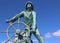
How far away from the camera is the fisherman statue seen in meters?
18.8

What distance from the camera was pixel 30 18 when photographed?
63.0 feet

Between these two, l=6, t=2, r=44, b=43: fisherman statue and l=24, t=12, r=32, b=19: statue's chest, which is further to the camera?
l=24, t=12, r=32, b=19: statue's chest

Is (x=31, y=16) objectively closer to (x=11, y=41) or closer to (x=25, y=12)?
(x=25, y=12)

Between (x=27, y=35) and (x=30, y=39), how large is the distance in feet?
1.05

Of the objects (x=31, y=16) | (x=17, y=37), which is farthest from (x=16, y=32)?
(x=31, y=16)

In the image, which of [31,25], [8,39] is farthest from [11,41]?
[31,25]

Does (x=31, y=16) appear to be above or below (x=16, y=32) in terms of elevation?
above

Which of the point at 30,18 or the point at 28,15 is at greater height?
the point at 28,15

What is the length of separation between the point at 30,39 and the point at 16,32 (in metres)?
0.96

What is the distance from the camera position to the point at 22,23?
18891 mm

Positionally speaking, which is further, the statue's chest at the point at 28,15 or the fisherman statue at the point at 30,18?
the statue's chest at the point at 28,15

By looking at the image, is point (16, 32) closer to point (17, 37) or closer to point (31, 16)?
point (17, 37)

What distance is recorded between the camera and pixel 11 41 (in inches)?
728

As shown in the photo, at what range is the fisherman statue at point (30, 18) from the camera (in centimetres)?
1884
